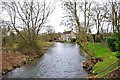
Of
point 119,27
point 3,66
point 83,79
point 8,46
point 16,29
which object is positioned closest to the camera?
point 119,27

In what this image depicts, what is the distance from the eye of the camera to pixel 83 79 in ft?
47.8

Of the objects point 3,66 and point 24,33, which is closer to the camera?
point 3,66

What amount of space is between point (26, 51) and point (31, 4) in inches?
322

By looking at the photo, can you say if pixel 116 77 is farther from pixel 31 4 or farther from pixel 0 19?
pixel 31 4

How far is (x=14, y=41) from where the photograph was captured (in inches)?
1288

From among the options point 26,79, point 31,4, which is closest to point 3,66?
point 26,79

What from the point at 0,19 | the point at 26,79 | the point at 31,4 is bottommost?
the point at 26,79

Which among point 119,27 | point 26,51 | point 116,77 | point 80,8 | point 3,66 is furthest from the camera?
point 26,51

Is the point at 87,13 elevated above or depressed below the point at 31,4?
below

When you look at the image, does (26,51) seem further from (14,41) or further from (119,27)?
(119,27)

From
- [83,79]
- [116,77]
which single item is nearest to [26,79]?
[83,79]

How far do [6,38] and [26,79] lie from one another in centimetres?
1599

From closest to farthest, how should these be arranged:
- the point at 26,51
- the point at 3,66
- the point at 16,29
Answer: the point at 3,66 → the point at 26,51 → the point at 16,29

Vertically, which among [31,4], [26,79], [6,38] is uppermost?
[31,4]
